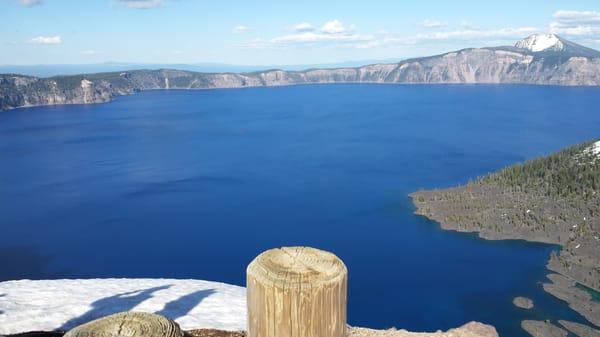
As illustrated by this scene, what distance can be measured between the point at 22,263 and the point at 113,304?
56.8 m

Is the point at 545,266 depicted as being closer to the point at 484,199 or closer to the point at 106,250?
the point at 484,199

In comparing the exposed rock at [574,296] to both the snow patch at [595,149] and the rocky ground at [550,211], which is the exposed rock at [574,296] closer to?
the rocky ground at [550,211]

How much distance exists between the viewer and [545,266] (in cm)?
6256

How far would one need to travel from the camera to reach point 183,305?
1697 centimetres

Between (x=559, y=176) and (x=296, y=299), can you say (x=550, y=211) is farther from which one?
(x=296, y=299)

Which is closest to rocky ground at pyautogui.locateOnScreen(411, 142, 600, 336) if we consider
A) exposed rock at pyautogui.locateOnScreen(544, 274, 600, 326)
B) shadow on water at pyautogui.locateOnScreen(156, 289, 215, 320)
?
exposed rock at pyautogui.locateOnScreen(544, 274, 600, 326)

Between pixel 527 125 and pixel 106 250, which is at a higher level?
pixel 527 125

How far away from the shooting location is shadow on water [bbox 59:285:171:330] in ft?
49.2

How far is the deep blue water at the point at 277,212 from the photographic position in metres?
58.8

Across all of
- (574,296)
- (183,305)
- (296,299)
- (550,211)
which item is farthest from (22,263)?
(550,211)

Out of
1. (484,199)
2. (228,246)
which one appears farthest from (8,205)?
(484,199)

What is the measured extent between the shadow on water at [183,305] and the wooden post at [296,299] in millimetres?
13499

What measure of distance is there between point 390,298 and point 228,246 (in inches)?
1017

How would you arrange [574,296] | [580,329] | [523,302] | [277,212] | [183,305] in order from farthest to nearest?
[277,212]
[574,296]
[523,302]
[580,329]
[183,305]
